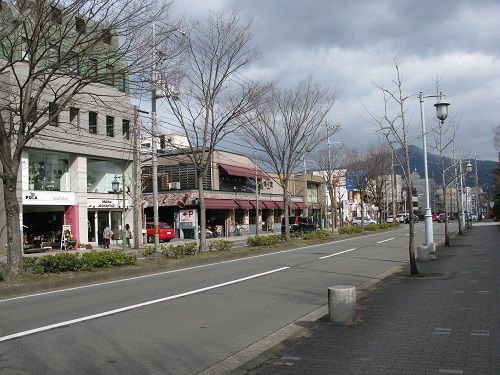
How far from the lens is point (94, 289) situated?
550 inches

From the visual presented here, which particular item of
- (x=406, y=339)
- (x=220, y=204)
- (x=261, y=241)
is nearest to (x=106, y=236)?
(x=261, y=241)

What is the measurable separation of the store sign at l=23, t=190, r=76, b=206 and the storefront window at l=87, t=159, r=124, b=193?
2.55 m

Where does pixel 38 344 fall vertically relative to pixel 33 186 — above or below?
below

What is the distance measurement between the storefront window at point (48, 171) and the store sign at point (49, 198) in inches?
24.5

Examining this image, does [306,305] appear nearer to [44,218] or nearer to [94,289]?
[94,289]

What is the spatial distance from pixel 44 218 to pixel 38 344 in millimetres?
30551

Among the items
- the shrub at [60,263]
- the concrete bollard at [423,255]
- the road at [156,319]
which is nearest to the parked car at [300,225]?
the concrete bollard at [423,255]

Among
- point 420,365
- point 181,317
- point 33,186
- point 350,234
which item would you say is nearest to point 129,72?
point 181,317

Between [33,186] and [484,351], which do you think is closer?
[484,351]

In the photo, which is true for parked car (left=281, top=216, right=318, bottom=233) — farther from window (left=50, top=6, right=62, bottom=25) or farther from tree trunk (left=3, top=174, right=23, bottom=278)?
window (left=50, top=6, right=62, bottom=25)

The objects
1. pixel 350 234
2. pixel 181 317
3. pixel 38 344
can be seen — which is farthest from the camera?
pixel 350 234

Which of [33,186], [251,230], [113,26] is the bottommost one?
[251,230]

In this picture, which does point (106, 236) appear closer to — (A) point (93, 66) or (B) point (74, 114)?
(B) point (74, 114)

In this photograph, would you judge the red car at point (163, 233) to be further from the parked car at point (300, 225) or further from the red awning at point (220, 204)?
the parked car at point (300, 225)
